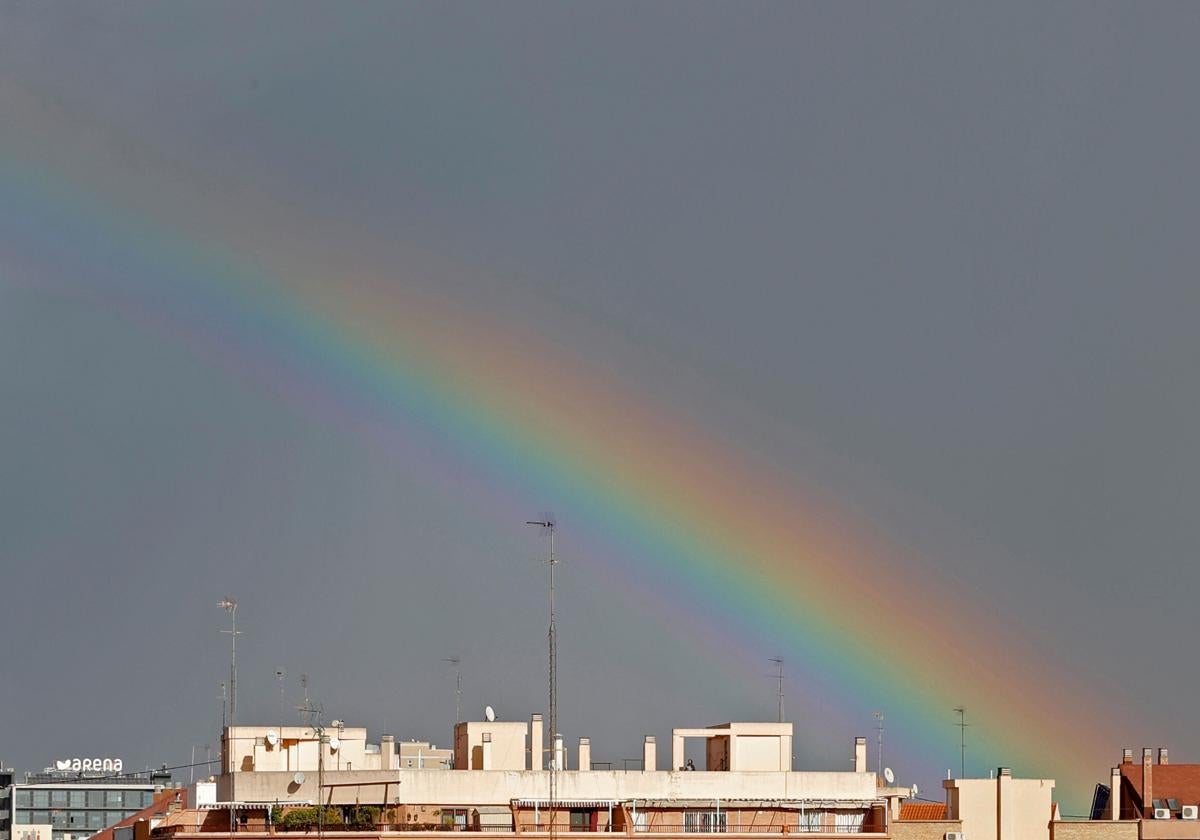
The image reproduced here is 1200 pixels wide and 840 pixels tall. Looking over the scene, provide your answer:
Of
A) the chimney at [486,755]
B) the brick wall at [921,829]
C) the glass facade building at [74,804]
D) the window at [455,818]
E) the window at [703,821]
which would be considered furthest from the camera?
the glass facade building at [74,804]

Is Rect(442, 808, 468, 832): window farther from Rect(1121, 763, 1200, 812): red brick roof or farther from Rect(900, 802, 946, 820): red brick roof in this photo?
Rect(1121, 763, 1200, 812): red brick roof

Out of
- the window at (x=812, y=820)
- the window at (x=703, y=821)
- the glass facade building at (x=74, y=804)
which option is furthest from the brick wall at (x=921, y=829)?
the glass facade building at (x=74, y=804)

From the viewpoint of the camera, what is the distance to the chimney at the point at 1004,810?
71.1m

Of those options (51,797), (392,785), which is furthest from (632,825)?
(51,797)

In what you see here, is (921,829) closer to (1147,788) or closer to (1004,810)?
(1004,810)

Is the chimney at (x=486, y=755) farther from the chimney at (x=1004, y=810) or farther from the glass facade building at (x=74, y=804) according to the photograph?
the glass facade building at (x=74, y=804)

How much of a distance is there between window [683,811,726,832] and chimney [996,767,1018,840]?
976 cm

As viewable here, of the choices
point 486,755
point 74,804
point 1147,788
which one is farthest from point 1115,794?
point 74,804

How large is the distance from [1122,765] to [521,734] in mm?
31262

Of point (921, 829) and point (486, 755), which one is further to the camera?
point (486, 755)

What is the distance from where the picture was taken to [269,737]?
3127 inches

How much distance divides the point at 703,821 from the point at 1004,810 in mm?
10606

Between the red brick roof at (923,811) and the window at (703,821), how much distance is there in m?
10.8

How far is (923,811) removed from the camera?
7788 centimetres
